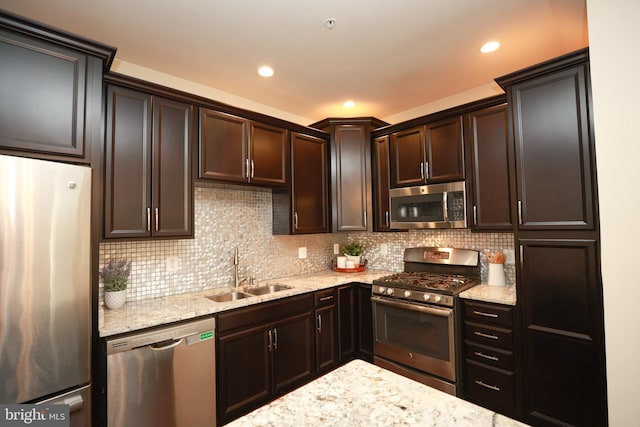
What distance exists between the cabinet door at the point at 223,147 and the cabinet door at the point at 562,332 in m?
2.25

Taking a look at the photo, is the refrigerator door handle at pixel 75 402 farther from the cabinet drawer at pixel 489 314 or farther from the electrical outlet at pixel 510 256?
the electrical outlet at pixel 510 256

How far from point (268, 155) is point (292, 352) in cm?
175

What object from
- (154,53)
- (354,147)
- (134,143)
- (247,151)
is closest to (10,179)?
(134,143)

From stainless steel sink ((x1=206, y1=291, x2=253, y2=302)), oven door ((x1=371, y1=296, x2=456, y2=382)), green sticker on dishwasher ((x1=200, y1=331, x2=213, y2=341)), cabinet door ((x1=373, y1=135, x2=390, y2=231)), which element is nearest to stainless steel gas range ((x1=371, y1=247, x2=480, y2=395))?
oven door ((x1=371, y1=296, x2=456, y2=382))

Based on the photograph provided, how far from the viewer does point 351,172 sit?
3430 millimetres

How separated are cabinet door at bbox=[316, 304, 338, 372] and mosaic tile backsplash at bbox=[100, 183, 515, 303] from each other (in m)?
0.69

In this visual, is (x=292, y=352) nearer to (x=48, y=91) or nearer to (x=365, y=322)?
(x=365, y=322)

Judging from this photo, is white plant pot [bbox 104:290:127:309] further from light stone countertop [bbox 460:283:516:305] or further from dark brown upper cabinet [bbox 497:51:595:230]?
dark brown upper cabinet [bbox 497:51:595:230]

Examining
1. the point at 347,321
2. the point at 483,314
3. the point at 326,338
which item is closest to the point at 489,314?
the point at 483,314

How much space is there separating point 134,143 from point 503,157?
2743 mm

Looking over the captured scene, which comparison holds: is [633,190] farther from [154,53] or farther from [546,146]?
[154,53]

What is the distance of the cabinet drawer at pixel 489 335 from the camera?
2238 millimetres

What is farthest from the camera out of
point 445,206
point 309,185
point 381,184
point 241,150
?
point 381,184

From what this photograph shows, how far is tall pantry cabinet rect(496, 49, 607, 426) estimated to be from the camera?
1.90 meters
